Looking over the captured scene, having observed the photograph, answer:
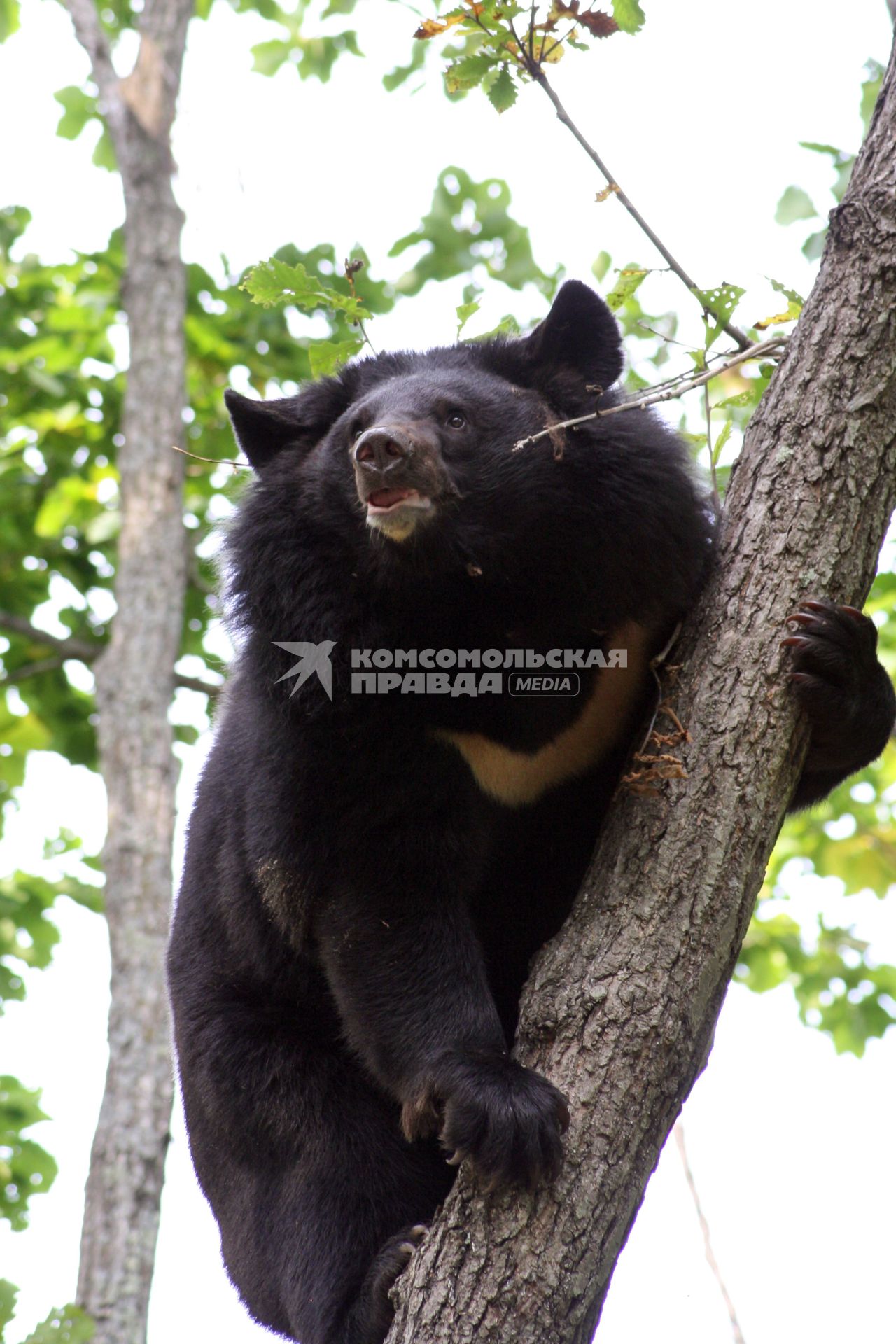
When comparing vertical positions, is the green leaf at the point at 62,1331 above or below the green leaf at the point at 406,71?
below

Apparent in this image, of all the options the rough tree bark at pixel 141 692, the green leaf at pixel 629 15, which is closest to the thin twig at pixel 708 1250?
the rough tree bark at pixel 141 692

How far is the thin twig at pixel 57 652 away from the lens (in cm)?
811

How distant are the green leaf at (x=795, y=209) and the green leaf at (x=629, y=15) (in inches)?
115

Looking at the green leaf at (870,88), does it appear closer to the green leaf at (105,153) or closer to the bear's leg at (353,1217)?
the bear's leg at (353,1217)

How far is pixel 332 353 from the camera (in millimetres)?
3770

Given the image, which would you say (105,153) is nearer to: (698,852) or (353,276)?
(353,276)

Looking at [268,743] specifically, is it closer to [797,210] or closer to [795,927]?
[797,210]

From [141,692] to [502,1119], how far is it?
4.85 meters

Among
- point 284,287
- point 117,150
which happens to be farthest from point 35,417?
point 284,287

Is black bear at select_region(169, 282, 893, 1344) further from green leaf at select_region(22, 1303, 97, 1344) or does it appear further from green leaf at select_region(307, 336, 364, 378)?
green leaf at select_region(22, 1303, 97, 1344)

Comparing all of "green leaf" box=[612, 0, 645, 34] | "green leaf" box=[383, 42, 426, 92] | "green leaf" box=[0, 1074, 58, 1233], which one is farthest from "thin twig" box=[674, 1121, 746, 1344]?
"green leaf" box=[383, 42, 426, 92]

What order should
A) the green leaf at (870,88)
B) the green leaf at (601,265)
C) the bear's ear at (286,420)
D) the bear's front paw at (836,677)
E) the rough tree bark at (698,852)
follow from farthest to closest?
1. the green leaf at (601,265)
2. the green leaf at (870,88)
3. the bear's ear at (286,420)
4. the bear's front paw at (836,677)
5. the rough tree bark at (698,852)

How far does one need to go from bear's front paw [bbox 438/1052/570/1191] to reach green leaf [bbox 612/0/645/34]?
2.60 metres

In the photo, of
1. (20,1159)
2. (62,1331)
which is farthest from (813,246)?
(20,1159)
